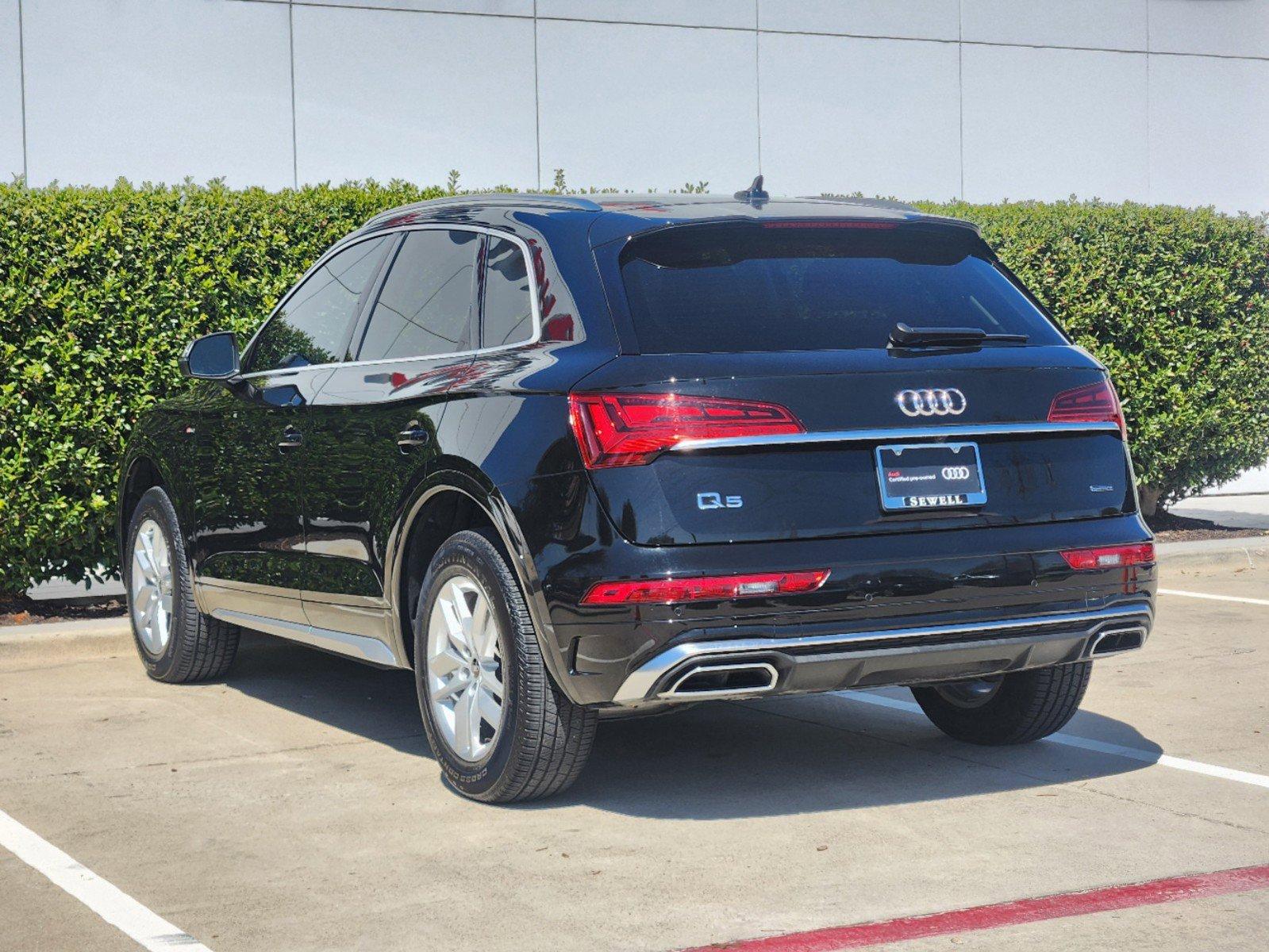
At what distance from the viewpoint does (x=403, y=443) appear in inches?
220

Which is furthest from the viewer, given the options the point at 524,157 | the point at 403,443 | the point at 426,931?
the point at 524,157

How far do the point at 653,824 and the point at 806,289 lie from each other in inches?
65.5

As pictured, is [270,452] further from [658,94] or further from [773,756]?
[658,94]

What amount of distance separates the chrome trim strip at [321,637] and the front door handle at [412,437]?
2.43 ft

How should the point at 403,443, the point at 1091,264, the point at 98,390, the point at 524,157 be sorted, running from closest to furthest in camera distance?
1. the point at 403,443
2. the point at 98,390
3. the point at 1091,264
4. the point at 524,157

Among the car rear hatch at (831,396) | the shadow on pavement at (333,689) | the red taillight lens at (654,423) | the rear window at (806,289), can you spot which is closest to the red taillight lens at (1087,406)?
the car rear hatch at (831,396)

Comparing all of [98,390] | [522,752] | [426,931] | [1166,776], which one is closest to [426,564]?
[522,752]

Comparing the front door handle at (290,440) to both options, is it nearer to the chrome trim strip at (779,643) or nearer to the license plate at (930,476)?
the chrome trim strip at (779,643)

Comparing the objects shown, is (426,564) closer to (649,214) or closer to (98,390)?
(649,214)

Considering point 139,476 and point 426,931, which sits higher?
point 139,476

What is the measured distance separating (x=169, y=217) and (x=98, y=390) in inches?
38.4

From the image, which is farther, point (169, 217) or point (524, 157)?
point (524, 157)

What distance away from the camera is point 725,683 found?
4793 millimetres

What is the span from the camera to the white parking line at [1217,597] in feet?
31.8
